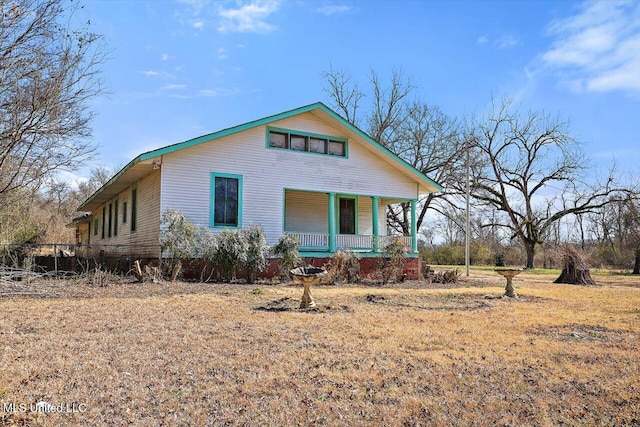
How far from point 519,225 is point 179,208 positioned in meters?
28.5

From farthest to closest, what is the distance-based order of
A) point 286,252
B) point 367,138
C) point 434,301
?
point 367,138 < point 286,252 < point 434,301

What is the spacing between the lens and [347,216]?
20.6 meters

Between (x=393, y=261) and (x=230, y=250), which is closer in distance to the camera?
(x=230, y=250)

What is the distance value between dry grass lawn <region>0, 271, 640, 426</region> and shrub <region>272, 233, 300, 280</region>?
5840mm

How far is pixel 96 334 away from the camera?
655 centimetres

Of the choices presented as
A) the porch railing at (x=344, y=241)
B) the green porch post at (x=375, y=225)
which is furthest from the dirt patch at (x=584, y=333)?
the green porch post at (x=375, y=225)

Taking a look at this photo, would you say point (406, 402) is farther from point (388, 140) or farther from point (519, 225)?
point (519, 225)

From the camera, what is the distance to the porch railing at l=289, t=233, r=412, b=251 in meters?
17.6

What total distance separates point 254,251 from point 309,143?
17.7 ft

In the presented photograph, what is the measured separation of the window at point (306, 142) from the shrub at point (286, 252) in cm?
385

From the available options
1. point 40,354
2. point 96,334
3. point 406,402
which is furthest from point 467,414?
point 96,334

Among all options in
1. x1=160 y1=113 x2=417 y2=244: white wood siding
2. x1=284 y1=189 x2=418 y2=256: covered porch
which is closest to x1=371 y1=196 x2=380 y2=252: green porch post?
x1=284 y1=189 x2=418 y2=256: covered porch

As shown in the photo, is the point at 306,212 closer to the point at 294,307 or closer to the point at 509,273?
the point at 509,273

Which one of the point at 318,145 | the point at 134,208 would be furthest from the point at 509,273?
the point at 134,208
